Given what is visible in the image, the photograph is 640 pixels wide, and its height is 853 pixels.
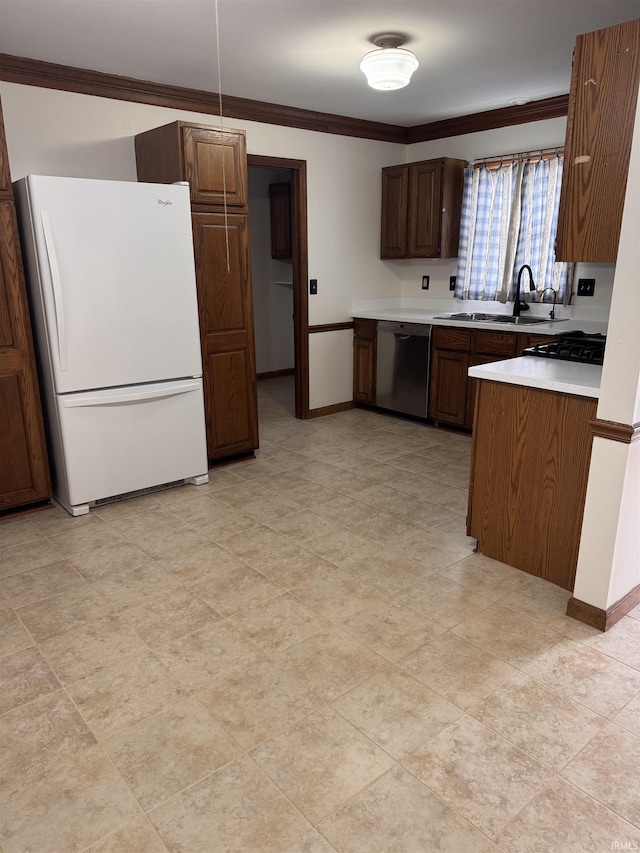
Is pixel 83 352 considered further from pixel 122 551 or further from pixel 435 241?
pixel 435 241

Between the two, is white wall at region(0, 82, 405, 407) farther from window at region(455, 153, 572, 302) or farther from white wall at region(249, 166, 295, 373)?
white wall at region(249, 166, 295, 373)

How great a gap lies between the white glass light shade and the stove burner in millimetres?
1650

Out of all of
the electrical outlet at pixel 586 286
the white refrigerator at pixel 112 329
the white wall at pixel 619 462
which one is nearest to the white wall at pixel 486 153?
the electrical outlet at pixel 586 286

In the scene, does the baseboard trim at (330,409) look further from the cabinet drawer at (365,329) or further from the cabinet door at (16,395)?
the cabinet door at (16,395)

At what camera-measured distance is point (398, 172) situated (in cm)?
520

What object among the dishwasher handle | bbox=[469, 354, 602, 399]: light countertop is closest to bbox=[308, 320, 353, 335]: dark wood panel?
the dishwasher handle

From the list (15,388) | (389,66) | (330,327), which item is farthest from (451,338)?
(15,388)

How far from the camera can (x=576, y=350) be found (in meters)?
2.83

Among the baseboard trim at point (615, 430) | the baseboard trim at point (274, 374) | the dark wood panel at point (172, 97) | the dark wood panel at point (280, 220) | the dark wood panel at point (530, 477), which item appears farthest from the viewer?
the baseboard trim at point (274, 374)

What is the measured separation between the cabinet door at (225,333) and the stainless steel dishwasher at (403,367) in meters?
1.51

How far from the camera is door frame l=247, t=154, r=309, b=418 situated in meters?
4.79

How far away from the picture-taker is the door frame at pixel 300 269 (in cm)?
479

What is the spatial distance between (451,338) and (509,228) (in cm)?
101

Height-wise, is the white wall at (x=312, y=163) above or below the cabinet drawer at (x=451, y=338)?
above
